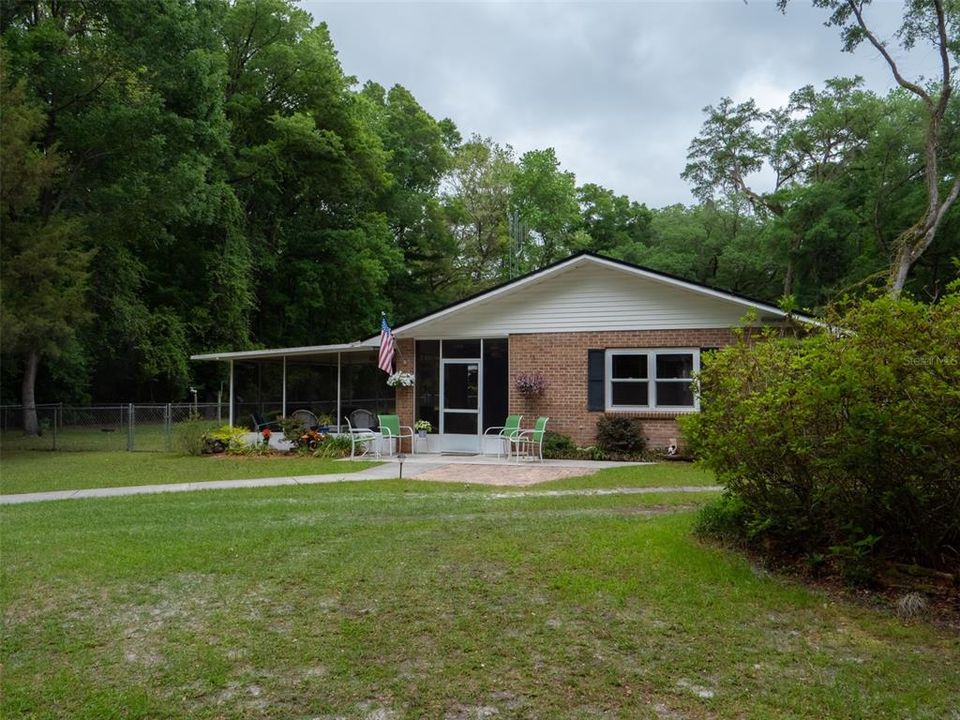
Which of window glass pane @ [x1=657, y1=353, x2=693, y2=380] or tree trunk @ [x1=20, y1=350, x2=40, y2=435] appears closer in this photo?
window glass pane @ [x1=657, y1=353, x2=693, y2=380]

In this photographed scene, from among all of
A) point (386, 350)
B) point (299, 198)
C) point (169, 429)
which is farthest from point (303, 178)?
point (386, 350)

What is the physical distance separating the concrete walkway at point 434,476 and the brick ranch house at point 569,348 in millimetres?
1415

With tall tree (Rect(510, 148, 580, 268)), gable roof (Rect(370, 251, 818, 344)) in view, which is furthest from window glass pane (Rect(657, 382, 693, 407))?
tall tree (Rect(510, 148, 580, 268))

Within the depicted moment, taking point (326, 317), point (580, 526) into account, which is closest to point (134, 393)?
point (326, 317)

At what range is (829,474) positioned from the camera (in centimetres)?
521

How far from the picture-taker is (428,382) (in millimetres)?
16234

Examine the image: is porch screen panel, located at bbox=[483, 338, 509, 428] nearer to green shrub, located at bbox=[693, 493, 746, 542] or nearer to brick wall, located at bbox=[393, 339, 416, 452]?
brick wall, located at bbox=[393, 339, 416, 452]

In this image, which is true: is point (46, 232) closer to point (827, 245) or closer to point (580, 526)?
point (580, 526)

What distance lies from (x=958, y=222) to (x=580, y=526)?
20541 millimetres

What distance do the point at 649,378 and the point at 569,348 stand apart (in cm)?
186

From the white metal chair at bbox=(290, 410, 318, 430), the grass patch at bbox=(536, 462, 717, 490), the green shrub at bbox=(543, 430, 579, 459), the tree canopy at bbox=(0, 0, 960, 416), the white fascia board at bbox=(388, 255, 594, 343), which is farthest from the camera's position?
the tree canopy at bbox=(0, 0, 960, 416)

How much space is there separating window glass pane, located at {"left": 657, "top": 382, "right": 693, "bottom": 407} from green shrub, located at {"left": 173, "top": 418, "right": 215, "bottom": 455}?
423 inches

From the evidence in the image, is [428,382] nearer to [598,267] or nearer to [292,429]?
[292,429]

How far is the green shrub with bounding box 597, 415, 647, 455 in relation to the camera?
14273mm
